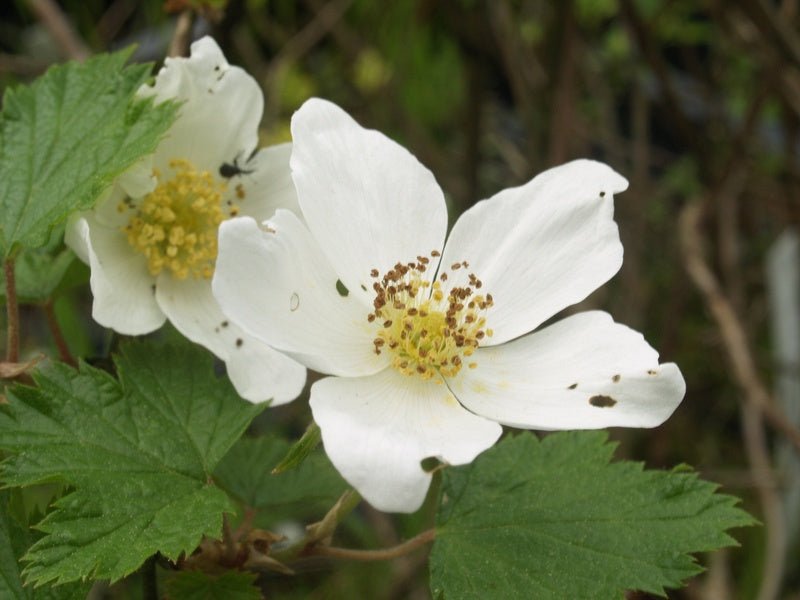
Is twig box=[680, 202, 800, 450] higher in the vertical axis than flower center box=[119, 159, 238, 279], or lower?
lower

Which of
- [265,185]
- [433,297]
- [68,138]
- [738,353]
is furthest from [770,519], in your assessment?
[68,138]

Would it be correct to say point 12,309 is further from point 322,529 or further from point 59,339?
point 322,529

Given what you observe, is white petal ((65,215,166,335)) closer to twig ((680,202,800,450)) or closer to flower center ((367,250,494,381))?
flower center ((367,250,494,381))

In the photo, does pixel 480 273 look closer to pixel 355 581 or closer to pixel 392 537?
pixel 392 537

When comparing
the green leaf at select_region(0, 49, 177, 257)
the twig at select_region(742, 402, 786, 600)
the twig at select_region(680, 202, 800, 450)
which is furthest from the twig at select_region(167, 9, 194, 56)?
the twig at select_region(742, 402, 786, 600)

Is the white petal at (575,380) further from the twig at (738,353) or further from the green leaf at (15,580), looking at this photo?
the twig at (738,353)

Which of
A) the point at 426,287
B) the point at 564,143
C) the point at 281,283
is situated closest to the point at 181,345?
the point at 281,283

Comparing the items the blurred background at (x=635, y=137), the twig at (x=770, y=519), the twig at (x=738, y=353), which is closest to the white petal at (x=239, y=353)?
the blurred background at (x=635, y=137)
